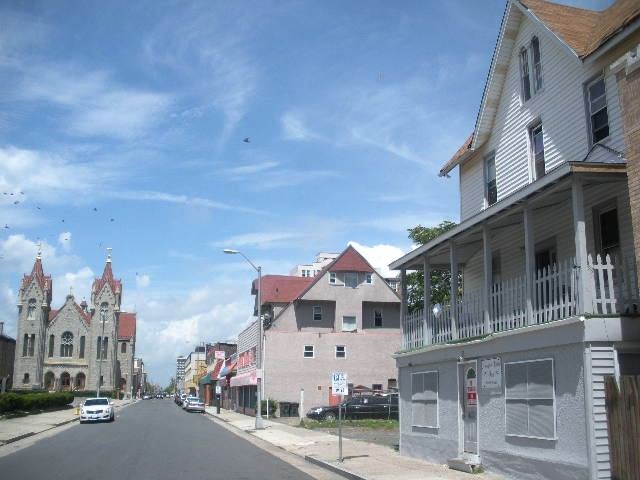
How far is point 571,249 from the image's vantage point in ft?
50.1

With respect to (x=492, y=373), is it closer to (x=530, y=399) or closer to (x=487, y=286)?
(x=530, y=399)

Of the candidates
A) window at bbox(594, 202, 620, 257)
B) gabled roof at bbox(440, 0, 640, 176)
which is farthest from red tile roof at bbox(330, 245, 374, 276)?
window at bbox(594, 202, 620, 257)

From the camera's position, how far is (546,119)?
1714 cm

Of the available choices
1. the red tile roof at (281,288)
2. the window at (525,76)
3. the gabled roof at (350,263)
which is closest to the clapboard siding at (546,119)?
the window at (525,76)

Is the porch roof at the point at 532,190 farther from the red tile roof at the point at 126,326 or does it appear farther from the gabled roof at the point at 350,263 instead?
the red tile roof at the point at 126,326

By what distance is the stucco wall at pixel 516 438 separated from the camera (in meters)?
11.7

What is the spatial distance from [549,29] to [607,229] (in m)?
5.55

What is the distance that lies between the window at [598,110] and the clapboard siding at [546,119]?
0.16 metres

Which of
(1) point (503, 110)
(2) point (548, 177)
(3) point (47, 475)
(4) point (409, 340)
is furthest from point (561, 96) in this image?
(3) point (47, 475)

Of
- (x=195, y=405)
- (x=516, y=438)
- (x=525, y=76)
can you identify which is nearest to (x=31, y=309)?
(x=195, y=405)

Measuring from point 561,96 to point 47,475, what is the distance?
14.6 metres

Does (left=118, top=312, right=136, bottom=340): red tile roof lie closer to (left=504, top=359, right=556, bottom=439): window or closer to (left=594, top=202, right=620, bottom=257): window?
(left=504, top=359, right=556, bottom=439): window

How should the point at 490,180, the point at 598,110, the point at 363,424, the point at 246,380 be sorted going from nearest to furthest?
the point at 598,110, the point at 490,180, the point at 363,424, the point at 246,380

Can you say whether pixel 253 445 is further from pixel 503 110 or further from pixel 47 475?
pixel 503 110
